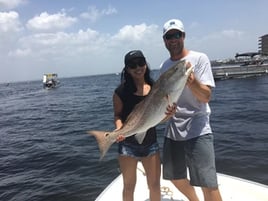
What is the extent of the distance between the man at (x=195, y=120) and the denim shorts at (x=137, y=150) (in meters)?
0.34

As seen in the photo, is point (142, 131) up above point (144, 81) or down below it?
below

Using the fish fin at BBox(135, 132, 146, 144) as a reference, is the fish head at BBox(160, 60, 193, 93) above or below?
above

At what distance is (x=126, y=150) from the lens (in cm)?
412

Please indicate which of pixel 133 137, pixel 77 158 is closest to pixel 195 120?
pixel 133 137

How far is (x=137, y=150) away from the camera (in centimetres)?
408

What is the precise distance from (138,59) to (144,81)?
366 mm

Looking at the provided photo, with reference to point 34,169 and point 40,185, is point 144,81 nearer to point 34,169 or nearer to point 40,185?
point 40,185

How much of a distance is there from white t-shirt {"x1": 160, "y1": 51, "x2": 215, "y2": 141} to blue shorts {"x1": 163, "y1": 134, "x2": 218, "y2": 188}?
0.35 ft

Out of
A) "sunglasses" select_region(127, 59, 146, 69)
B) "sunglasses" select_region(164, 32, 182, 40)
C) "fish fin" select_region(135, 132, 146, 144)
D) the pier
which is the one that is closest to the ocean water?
"fish fin" select_region(135, 132, 146, 144)

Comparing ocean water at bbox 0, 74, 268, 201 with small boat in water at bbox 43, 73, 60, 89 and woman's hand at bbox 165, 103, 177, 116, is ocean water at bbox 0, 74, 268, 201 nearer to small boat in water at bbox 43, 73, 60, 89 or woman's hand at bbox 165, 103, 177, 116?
woman's hand at bbox 165, 103, 177, 116

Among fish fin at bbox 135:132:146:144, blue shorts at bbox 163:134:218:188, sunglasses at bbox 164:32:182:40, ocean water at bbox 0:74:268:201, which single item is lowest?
ocean water at bbox 0:74:268:201

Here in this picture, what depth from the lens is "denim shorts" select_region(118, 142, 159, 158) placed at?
408cm

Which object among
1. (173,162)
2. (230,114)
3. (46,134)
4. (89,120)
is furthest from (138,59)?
(89,120)

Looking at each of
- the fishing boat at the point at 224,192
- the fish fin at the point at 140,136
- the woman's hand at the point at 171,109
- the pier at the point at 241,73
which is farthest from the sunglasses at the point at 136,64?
the pier at the point at 241,73
